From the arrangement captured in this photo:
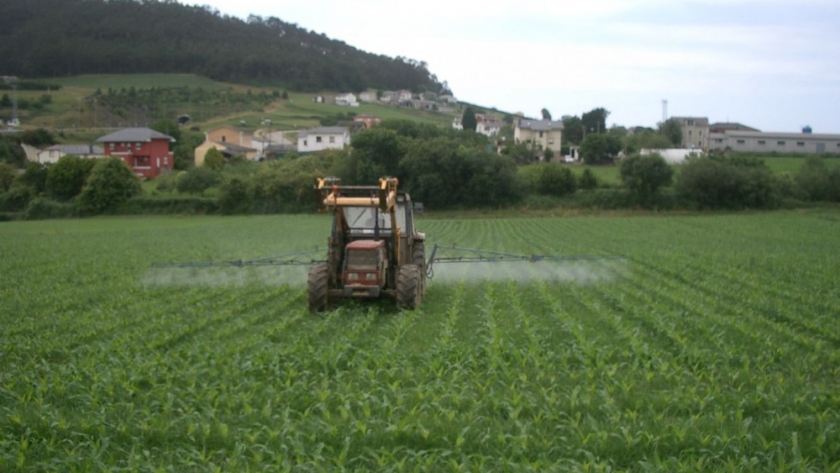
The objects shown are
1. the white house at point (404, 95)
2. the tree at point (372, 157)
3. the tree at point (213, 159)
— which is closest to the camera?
the tree at point (372, 157)

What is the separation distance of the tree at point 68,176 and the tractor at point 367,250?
152 ft

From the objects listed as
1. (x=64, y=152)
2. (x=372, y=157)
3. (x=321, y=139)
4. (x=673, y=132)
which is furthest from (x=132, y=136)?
(x=673, y=132)

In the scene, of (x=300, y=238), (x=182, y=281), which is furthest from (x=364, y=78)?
(x=182, y=281)

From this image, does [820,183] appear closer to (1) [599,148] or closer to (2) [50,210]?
(1) [599,148]

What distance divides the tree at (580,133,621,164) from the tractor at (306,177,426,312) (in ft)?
218

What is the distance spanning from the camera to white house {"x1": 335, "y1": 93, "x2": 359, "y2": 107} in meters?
124

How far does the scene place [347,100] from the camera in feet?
417

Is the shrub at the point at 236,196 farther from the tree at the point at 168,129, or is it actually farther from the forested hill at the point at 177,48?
the forested hill at the point at 177,48

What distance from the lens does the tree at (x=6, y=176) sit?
191 feet

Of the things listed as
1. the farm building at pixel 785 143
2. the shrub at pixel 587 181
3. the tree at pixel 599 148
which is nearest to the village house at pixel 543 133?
the tree at pixel 599 148

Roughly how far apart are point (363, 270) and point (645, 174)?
47.3 m

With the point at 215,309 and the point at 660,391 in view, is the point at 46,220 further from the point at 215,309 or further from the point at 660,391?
the point at 660,391

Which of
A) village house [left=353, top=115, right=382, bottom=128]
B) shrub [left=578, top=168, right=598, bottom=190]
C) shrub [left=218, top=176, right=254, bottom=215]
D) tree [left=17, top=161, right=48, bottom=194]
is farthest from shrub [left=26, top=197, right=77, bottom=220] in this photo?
village house [left=353, top=115, right=382, bottom=128]

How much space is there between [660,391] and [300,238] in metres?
28.2
